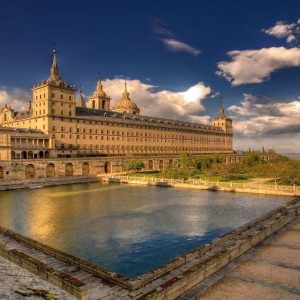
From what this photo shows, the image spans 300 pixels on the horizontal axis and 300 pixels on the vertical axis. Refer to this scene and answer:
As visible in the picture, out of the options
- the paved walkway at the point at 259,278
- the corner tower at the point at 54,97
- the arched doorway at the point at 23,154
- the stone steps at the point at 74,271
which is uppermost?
the corner tower at the point at 54,97

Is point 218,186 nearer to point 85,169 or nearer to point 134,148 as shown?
point 85,169

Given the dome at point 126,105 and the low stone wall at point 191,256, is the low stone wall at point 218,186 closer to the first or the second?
the low stone wall at point 191,256

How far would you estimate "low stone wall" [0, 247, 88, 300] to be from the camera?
48.2 ft

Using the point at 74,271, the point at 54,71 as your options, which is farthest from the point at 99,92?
the point at 74,271

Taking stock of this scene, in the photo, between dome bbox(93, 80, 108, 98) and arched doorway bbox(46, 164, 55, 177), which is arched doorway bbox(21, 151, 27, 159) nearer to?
arched doorway bbox(46, 164, 55, 177)

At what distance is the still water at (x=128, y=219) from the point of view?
86.0 ft

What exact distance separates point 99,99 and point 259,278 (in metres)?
125

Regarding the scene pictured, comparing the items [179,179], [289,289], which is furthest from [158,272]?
[179,179]

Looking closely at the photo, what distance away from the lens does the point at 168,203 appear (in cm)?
4847

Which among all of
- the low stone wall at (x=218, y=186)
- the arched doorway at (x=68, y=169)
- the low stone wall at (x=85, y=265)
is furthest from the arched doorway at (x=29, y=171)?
the low stone wall at (x=85, y=265)

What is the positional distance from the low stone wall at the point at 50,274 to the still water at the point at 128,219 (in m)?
6.03

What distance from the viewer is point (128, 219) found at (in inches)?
1495

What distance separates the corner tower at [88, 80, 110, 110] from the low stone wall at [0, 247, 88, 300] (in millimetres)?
118358

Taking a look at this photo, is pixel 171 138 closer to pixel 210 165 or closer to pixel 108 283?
pixel 210 165
